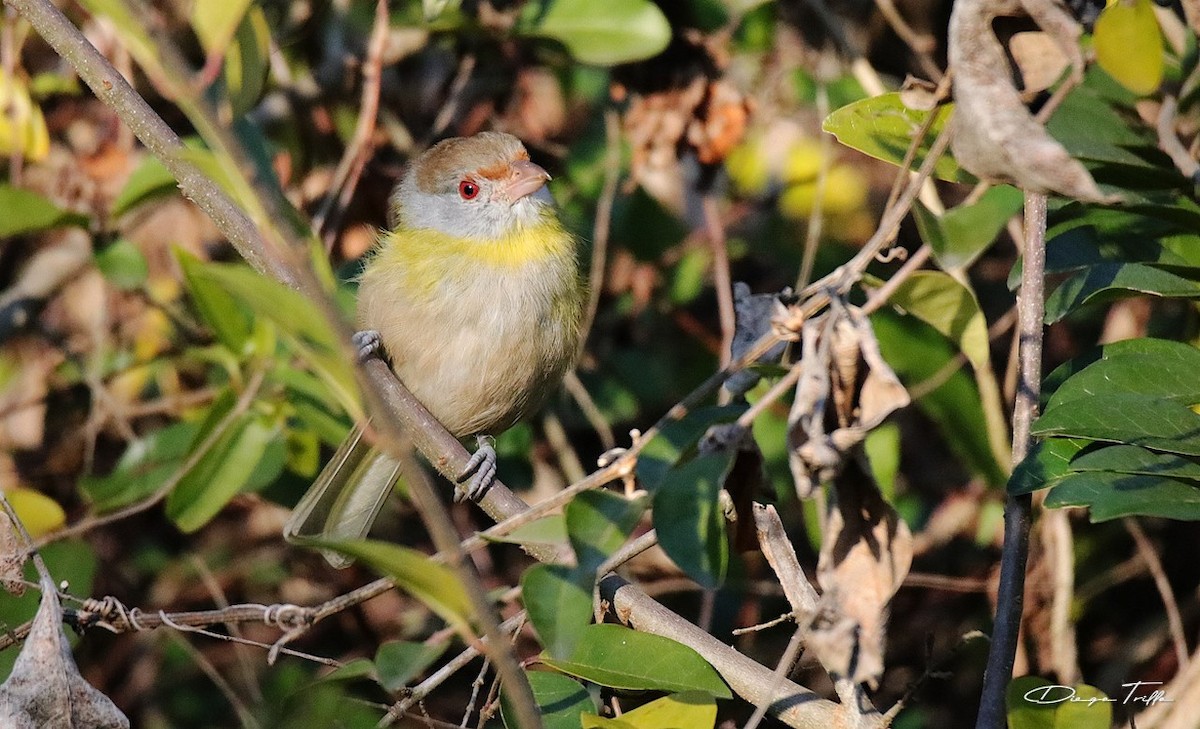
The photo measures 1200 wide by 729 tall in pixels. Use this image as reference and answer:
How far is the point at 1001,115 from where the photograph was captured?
149 centimetres

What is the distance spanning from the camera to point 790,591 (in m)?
2.00

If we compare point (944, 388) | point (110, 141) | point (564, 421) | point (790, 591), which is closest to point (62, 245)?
point (110, 141)

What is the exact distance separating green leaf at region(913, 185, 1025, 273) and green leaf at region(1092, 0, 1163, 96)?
0.35 metres

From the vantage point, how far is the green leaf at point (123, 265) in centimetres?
433

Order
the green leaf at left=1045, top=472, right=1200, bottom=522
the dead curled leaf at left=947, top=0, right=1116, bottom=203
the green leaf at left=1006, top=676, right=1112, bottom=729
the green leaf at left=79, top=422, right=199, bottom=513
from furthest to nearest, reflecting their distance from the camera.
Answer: the green leaf at left=79, top=422, right=199, bottom=513 → the green leaf at left=1006, top=676, right=1112, bottom=729 → the green leaf at left=1045, top=472, right=1200, bottom=522 → the dead curled leaf at left=947, top=0, right=1116, bottom=203

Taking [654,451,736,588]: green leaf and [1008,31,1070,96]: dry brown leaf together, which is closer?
[654,451,736,588]: green leaf

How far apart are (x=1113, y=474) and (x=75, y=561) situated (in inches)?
118

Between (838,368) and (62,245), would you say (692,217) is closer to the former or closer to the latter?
(62,245)

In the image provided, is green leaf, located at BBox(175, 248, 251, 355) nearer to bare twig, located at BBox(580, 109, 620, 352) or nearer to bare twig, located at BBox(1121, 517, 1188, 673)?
bare twig, located at BBox(580, 109, 620, 352)

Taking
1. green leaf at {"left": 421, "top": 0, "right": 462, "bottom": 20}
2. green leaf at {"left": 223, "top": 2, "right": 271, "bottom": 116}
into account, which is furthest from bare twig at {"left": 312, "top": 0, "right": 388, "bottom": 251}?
green leaf at {"left": 223, "top": 2, "right": 271, "bottom": 116}

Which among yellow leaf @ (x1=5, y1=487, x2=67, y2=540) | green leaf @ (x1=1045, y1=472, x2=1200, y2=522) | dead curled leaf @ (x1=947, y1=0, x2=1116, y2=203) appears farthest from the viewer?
yellow leaf @ (x1=5, y1=487, x2=67, y2=540)

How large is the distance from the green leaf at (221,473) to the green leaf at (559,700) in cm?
169

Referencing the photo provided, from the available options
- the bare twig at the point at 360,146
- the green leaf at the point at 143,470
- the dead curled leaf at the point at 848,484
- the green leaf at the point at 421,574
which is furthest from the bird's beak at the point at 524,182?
the green leaf at the point at 421,574

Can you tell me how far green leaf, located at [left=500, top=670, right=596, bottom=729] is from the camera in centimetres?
229
